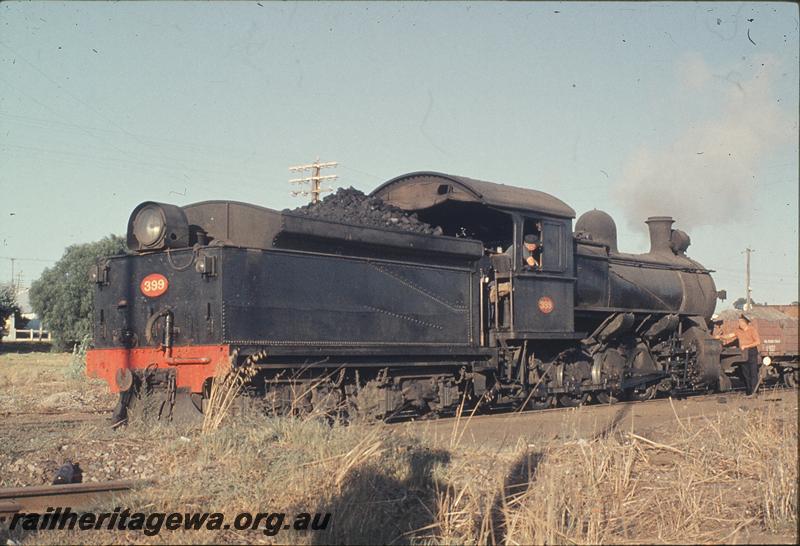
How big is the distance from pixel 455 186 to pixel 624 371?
5841 mm

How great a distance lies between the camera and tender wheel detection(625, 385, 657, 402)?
58.4 ft

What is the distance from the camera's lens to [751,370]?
1995 cm

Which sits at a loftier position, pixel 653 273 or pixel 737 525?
pixel 653 273

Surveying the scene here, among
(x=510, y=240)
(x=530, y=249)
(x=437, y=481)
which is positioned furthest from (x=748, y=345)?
(x=437, y=481)

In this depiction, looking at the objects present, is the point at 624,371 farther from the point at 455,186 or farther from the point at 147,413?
the point at 147,413

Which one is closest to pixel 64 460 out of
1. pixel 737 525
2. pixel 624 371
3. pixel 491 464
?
pixel 491 464

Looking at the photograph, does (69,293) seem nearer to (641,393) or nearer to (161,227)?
(641,393)

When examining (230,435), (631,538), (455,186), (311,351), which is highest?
(455,186)

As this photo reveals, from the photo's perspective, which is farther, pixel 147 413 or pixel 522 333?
pixel 522 333

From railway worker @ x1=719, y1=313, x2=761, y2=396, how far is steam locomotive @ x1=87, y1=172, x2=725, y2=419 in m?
3.92

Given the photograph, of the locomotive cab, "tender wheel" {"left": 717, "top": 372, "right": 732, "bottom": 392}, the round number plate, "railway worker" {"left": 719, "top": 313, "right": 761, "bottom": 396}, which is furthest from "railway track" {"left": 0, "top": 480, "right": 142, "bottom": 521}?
"railway worker" {"left": 719, "top": 313, "right": 761, "bottom": 396}

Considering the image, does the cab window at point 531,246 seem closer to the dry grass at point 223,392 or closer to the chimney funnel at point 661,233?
the dry grass at point 223,392

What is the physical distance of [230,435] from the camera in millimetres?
8398

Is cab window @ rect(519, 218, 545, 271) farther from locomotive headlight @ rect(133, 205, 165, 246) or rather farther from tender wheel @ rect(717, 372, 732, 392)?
tender wheel @ rect(717, 372, 732, 392)
